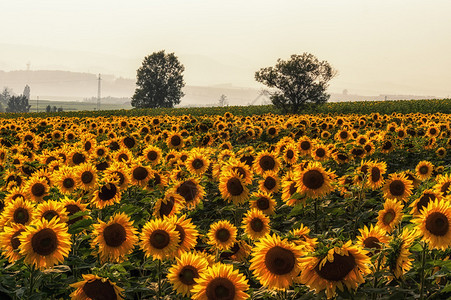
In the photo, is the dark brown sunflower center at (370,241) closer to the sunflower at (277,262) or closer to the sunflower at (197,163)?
the sunflower at (277,262)

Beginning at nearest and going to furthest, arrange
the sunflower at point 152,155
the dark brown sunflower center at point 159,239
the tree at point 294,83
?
the dark brown sunflower center at point 159,239 → the sunflower at point 152,155 → the tree at point 294,83

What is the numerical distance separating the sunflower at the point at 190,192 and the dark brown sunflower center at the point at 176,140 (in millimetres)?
5300

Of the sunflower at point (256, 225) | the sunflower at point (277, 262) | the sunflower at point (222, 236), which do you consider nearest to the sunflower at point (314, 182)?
the sunflower at point (256, 225)

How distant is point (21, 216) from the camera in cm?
436

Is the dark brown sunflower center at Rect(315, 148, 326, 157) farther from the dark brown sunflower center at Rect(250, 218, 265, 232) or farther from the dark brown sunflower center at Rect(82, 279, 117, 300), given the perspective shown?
the dark brown sunflower center at Rect(82, 279, 117, 300)

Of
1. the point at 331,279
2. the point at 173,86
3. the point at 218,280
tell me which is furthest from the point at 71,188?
the point at 173,86

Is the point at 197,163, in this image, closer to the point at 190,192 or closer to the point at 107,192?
the point at 190,192

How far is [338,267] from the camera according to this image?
280 centimetres

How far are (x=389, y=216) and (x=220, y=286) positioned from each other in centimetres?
272

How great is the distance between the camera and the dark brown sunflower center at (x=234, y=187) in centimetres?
602

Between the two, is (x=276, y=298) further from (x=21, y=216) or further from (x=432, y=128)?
(x=432, y=128)

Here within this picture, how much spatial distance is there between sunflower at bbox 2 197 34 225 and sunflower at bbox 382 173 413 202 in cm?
483

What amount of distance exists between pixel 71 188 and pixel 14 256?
278 centimetres

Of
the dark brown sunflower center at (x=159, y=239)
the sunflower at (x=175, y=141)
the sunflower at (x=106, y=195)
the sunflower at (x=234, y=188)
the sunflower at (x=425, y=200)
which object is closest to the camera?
the dark brown sunflower center at (x=159, y=239)
